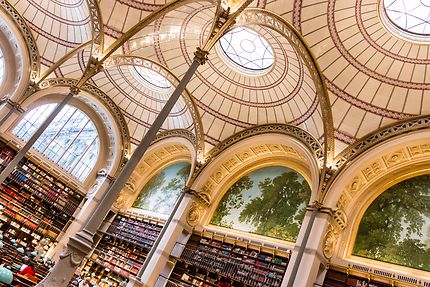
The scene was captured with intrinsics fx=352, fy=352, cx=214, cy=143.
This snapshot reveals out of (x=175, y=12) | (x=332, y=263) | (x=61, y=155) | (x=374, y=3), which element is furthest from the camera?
(x=61, y=155)

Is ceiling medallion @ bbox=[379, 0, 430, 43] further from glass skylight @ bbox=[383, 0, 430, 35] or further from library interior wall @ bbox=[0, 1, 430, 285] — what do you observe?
library interior wall @ bbox=[0, 1, 430, 285]

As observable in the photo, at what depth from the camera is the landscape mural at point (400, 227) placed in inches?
448

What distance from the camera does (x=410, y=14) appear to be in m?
11.7

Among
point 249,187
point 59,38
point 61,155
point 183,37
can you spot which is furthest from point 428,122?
point 61,155

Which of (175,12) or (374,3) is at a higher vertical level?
(374,3)

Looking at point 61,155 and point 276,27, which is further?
point 61,155

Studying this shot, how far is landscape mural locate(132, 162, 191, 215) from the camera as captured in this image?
2025 cm

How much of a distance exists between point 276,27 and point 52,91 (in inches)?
494

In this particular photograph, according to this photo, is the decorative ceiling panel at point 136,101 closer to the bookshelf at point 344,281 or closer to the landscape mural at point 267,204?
the landscape mural at point 267,204

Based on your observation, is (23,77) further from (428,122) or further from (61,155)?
(428,122)

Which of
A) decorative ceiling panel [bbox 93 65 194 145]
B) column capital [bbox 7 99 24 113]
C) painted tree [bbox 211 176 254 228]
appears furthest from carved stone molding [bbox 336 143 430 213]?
column capital [bbox 7 99 24 113]

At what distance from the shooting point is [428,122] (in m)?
11.9

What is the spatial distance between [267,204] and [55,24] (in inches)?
519

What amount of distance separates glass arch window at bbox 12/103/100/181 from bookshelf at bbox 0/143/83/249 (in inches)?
61.3
